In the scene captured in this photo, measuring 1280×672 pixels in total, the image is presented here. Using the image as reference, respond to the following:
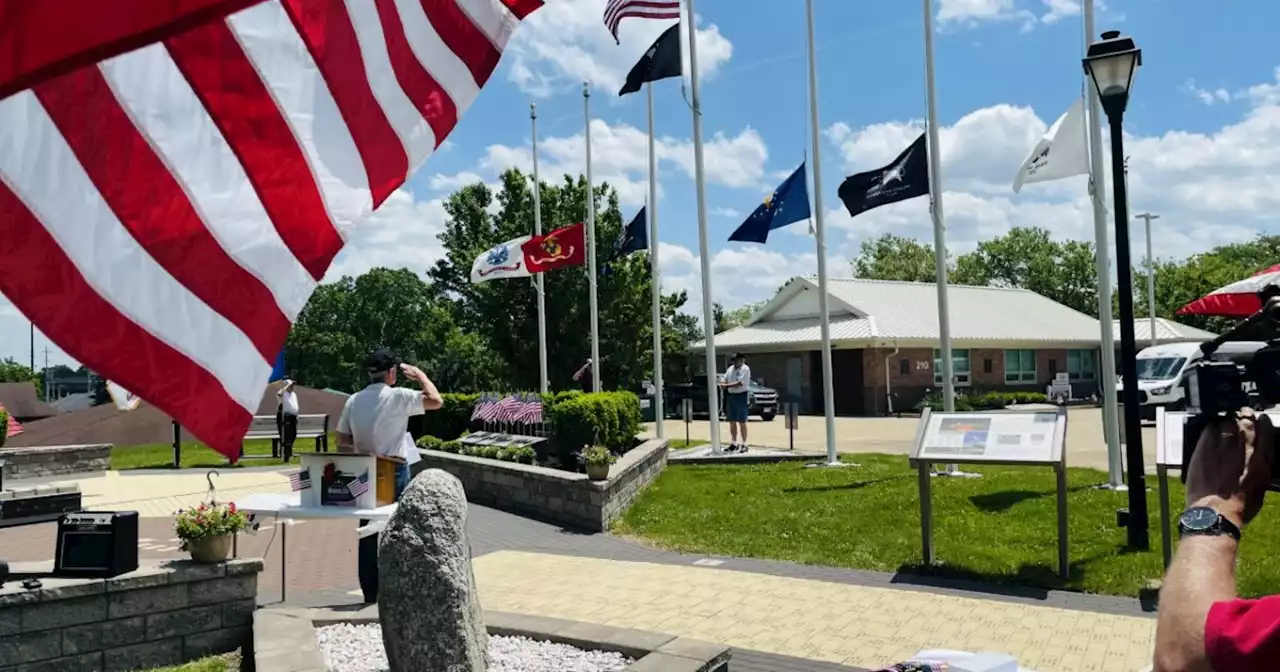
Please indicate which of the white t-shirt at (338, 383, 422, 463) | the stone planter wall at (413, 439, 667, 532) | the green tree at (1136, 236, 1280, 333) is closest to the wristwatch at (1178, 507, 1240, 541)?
the white t-shirt at (338, 383, 422, 463)

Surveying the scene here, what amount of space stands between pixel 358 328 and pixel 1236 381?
81940 mm

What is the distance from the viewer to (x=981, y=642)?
637cm

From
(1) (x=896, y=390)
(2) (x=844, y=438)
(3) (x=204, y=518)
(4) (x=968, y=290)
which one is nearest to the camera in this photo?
(3) (x=204, y=518)

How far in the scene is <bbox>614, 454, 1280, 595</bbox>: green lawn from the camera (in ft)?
26.9

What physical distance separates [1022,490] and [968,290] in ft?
116

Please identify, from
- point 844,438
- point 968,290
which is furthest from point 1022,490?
point 968,290

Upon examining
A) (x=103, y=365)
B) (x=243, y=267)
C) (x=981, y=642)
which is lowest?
(x=981, y=642)

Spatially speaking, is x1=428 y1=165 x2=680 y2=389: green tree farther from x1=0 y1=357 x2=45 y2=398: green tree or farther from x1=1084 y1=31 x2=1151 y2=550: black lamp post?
x1=0 y1=357 x2=45 y2=398: green tree

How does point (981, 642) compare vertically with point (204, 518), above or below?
below

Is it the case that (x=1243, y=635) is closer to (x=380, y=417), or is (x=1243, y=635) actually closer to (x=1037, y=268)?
(x=380, y=417)

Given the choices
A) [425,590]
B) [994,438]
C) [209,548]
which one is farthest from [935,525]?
[209,548]

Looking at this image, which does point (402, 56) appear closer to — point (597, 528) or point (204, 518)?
point (204, 518)

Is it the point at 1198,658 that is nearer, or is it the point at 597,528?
the point at 1198,658

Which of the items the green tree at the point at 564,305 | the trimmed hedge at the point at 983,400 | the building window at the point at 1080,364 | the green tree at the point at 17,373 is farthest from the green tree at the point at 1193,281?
the green tree at the point at 17,373
